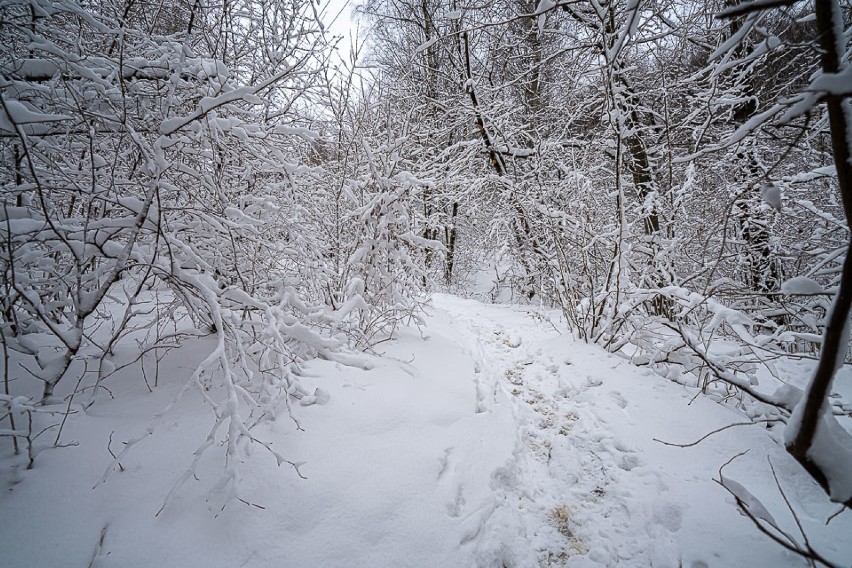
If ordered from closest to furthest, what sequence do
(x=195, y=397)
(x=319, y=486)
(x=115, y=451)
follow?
(x=115, y=451) < (x=319, y=486) < (x=195, y=397)

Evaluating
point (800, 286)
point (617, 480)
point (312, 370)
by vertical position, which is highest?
point (800, 286)

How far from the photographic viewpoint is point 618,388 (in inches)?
126

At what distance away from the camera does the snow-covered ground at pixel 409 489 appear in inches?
59.4

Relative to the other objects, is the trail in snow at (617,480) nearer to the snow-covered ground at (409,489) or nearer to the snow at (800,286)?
the snow-covered ground at (409,489)

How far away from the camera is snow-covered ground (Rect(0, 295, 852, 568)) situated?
1.51 meters

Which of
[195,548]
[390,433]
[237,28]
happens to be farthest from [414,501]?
[237,28]

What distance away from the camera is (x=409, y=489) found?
1970 millimetres

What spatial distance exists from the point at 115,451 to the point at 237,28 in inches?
144

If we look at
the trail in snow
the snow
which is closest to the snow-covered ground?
the trail in snow

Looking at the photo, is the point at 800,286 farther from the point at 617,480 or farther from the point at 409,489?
A: the point at 409,489

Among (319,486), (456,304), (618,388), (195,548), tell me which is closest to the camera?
(195,548)

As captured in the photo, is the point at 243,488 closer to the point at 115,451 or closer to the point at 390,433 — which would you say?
the point at 115,451

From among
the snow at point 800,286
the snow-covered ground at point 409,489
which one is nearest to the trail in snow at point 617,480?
the snow-covered ground at point 409,489

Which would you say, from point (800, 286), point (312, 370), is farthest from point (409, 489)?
point (800, 286)
